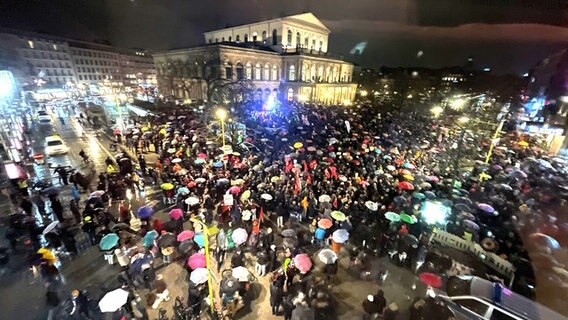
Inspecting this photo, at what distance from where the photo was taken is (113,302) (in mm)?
5766

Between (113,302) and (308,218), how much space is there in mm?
7564

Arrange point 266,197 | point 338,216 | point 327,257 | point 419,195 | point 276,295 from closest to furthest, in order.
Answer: point 276,295
point 327,257
point 338,216
point 266,197
point 419,195

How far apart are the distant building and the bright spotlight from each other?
5364 cm

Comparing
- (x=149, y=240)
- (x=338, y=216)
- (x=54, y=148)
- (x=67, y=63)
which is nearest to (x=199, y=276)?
(x=149, y=240)

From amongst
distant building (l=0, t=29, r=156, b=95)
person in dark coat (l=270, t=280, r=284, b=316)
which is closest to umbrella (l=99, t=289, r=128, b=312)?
person in dark coat (l=270, t=280, r=284, b=316)

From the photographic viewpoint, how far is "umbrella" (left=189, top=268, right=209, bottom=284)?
21.1ft

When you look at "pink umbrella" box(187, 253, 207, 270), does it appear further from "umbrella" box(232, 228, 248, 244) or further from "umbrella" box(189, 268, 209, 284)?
"umbrella" box(232, 228, 248, 244)

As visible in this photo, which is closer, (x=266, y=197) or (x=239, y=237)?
(x=239, y=237)

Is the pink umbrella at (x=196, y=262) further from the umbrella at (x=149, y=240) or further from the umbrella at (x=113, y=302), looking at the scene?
the umbrella at (x=149, y=240)

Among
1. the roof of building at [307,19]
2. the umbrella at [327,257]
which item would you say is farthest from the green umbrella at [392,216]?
the roof of building at [307,19]

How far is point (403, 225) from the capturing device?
9.05m

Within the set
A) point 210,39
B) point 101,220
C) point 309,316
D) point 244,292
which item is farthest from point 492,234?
point 210,39

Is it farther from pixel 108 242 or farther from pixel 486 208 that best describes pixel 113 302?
pixel 486 208

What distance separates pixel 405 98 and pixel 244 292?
5073 centimetres
